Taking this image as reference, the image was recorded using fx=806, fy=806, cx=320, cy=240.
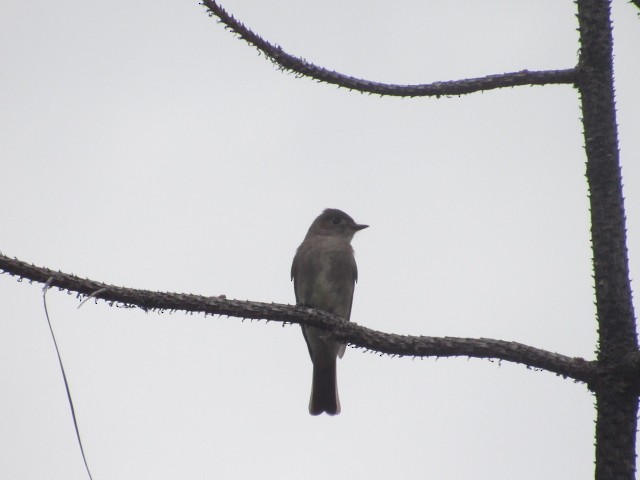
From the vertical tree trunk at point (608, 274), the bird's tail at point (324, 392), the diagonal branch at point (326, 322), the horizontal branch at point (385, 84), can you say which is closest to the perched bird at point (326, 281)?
the bird's tail at point (324, 392)

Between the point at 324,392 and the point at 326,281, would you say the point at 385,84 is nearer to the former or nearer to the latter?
the point at 326,281

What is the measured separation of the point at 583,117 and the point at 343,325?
1042 mm

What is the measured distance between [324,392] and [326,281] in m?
1.25

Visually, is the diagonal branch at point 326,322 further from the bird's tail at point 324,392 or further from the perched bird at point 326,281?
the bird's tail at point 324,392

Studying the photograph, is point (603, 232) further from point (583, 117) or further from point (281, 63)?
point (281, 63)

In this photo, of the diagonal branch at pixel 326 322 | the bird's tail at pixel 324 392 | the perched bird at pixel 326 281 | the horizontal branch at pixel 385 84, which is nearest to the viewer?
the diagonal branch at pixel 326 322

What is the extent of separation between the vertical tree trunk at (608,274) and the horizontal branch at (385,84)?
5.1 inches

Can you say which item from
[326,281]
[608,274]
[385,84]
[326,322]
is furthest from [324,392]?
[608,274]

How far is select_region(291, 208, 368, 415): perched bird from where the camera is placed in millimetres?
7578

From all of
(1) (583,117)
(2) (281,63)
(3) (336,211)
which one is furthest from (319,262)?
(1) (583,117)

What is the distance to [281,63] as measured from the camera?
3.13 m

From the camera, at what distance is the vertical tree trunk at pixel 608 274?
228 cm

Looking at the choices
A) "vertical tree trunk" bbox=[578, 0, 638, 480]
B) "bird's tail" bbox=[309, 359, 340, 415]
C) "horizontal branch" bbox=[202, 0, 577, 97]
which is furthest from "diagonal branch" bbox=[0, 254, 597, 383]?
"bird's tail" bbox=[309, 359, 340, 415]

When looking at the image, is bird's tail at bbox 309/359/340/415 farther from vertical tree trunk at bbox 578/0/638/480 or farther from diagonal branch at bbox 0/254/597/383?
vertical tree trunk at bbox 578/0/638/480
